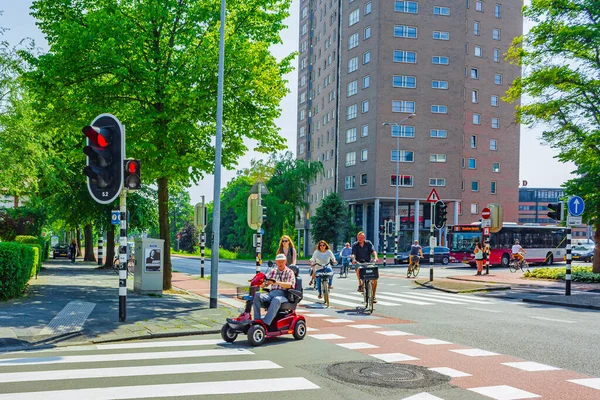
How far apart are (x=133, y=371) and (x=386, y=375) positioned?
311 cm

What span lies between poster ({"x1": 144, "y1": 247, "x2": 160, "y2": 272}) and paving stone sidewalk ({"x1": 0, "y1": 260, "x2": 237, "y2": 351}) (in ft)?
3.16

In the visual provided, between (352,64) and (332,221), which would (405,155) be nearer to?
(332,221)

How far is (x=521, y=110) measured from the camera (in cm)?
2889

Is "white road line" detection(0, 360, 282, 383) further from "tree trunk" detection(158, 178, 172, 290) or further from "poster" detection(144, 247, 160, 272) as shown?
"tree trunk" detection(158, 178, 172, 290)

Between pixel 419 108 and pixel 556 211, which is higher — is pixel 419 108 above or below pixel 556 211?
above

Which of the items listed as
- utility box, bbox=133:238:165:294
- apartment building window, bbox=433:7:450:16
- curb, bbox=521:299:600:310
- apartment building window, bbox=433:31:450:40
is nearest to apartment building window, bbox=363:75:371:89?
apartment building window, bbox=433:31:450:40

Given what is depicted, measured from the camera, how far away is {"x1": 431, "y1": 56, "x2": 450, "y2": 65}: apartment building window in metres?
62.7

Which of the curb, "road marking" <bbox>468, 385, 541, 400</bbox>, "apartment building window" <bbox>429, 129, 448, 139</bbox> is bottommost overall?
the curb

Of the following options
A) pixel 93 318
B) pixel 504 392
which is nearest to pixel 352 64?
pixel 93 318

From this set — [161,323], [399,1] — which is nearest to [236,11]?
[161,323]

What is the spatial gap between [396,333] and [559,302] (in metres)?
9.07

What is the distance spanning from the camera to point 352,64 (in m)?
66.2

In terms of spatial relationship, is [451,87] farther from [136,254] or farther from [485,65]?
[136,254]

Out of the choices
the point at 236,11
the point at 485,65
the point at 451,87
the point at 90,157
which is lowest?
the point at 90,157
